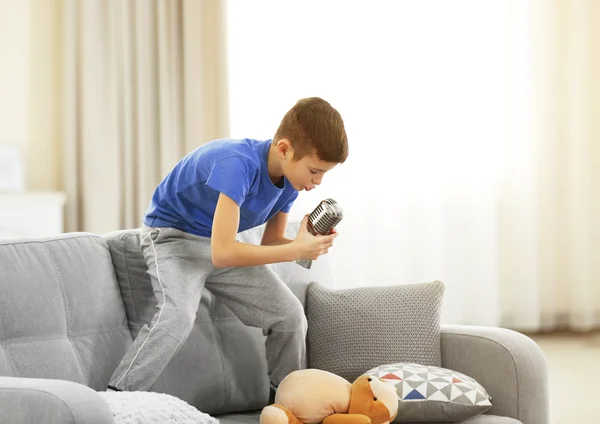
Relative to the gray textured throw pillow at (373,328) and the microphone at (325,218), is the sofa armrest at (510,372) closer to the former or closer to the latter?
the gray textured throw pillow at (373,328)

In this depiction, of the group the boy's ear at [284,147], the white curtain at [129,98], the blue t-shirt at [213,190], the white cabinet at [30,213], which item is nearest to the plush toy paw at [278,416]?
the blue t-shirt at [213,190]

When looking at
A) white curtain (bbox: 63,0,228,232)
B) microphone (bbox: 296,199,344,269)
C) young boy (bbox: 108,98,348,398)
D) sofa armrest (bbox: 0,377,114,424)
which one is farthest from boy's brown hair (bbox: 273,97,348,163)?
white curtain (bbox: 63,0,228,232)

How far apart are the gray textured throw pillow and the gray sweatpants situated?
0.09 meters

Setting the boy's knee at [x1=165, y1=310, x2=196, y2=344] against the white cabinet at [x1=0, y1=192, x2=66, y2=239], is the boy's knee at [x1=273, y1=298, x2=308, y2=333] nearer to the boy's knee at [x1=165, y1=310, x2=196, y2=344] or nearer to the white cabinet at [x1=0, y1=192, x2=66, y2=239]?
the boy's knee at [x1=165, y1=310, x2=196, y2=344]

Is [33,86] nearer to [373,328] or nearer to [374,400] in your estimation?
[373,328]

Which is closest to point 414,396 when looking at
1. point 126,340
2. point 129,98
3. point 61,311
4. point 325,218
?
point 325,218

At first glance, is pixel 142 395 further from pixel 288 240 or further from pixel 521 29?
pixel 521 29

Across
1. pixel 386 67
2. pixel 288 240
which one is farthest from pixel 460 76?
pixel 288 240

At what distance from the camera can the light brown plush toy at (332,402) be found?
6.09 ft

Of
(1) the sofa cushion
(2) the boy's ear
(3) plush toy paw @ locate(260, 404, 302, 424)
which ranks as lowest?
(1) the sofa cushion

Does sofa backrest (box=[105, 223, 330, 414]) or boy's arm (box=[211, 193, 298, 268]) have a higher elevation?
boy's arm (box=[211, 193, 298, 268])

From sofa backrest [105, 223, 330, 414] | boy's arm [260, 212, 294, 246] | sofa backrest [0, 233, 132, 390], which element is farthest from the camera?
boy's arm [260, 212, 294, 246]

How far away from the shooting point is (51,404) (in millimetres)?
1297

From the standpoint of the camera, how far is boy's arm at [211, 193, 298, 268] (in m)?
2.01
